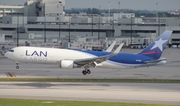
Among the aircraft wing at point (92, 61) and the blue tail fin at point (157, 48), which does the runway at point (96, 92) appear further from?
the blue tail fin at point (157, 48)

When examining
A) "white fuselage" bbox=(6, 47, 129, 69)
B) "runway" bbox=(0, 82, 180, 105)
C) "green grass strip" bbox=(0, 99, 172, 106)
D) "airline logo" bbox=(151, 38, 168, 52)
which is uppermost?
"airline logo" bbox=(151, 38, 168, 52)

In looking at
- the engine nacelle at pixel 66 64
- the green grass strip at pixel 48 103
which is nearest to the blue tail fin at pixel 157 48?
the engine nacelle at pixel 66 64

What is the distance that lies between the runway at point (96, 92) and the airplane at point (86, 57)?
29.1 feet

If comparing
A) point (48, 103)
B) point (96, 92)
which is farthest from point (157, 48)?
point (48, 103)

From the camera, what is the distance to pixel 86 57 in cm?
6969

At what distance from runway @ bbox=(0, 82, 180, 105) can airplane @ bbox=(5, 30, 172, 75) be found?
8865 millimetres

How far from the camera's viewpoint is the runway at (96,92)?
49281 millimetres

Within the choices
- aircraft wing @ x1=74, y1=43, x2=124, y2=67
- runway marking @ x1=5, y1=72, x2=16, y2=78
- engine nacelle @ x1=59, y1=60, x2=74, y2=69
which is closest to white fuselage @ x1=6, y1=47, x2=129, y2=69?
aircraft wing @ x1=74, y1=43, x2=124, y2=67

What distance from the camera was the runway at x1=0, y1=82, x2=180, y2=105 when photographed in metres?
49.3

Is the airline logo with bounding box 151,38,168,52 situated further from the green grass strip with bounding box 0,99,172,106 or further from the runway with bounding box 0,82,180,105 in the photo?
the green grass strip with bounding box 0,99,172,106

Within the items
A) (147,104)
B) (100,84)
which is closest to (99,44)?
(100,84)

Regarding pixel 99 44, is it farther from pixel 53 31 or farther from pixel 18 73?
pixel 18 73

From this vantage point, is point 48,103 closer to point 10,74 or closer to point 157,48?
point 10,74

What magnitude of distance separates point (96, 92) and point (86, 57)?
16.9 meters
